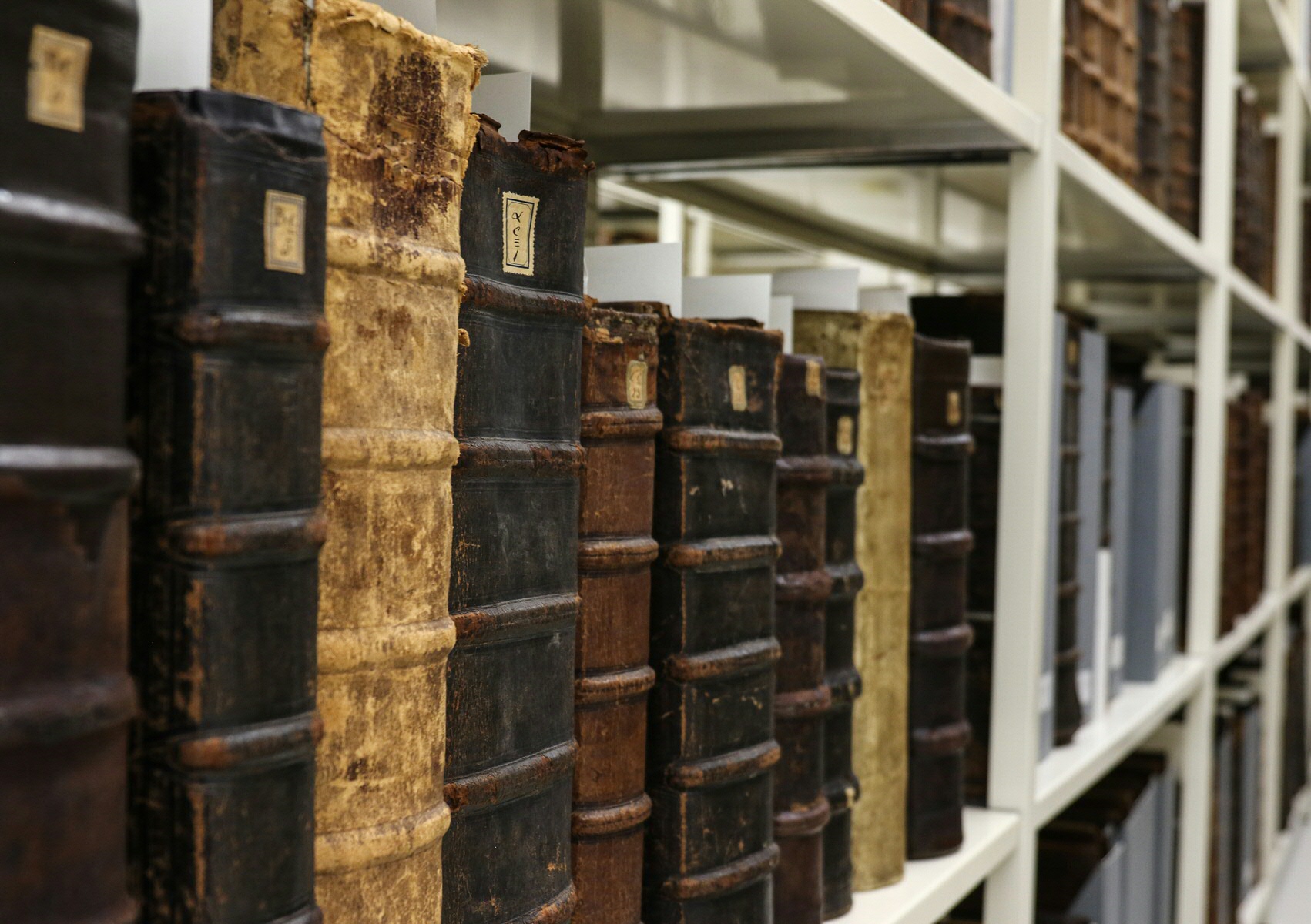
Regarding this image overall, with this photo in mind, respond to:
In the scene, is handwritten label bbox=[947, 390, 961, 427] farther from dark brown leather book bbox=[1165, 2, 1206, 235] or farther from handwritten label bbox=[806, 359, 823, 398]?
dark brown leather book bbox=[1165, 2, 1206, 235]

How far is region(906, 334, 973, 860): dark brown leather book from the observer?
3.30 feet

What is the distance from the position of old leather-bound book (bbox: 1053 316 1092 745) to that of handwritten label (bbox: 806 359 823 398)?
0.66 m

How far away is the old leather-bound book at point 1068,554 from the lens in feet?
4.58

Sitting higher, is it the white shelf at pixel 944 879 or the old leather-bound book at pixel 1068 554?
the old leather-bound book at pixel 1068 554

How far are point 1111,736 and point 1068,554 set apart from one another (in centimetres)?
21

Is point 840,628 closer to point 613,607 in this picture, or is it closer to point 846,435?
point 846,435

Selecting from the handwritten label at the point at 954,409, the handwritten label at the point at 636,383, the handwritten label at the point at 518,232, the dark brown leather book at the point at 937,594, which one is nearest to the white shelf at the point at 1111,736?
the dark brown leather book at the point at 937,594

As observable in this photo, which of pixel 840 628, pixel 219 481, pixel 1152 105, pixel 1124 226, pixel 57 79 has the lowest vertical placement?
pixel 840 628

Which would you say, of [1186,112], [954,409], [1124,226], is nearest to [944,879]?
[954,409]

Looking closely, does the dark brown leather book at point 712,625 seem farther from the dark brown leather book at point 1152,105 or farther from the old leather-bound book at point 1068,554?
the dark brown leather book at point 1152,105

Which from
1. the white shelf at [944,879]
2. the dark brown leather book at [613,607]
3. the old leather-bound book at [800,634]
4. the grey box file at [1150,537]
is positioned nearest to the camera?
the dark brown leather book at [613,607]

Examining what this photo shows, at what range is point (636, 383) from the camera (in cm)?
62

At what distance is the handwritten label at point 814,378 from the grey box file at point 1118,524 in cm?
96

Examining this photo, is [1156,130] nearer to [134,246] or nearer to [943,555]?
[943,555]
